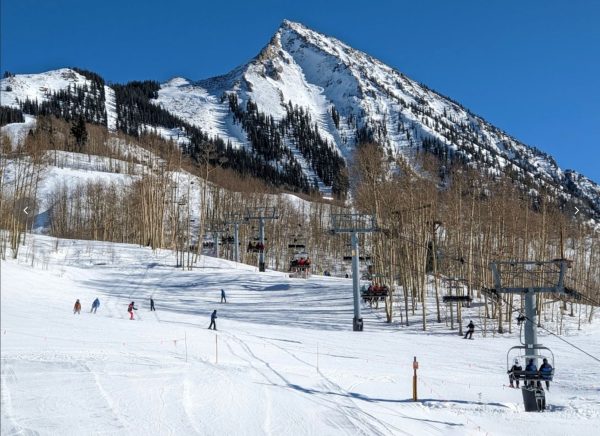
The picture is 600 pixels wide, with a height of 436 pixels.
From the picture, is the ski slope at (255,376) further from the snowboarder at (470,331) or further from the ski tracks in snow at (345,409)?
the snowboarder at (470,331)

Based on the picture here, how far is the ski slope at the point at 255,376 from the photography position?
1185cm

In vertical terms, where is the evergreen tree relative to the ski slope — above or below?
above

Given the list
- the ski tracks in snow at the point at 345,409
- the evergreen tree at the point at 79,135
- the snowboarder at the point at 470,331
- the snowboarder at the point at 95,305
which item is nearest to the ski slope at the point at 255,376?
the ski tracks in snow at the point at 345,409

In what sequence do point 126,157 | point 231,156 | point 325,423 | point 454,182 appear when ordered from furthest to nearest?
point 231,156 → point 126,157 → point 454,182 → point 325,423

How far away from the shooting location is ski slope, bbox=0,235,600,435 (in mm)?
11852

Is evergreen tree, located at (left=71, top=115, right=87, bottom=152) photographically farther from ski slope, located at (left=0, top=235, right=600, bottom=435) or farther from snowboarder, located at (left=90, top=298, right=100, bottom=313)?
snowboarder, located at (left=90, top=298, right=100, bottom=313)

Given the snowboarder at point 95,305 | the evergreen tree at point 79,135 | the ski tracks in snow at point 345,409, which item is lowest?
the ski tracks in snow at point 345,409

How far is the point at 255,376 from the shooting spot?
53.2 feet

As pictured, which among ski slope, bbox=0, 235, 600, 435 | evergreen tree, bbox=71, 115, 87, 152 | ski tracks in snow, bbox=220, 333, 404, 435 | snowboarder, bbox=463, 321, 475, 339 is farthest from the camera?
evergreen tree, bbox=71, 115, 87, 152

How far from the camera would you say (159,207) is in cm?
6269

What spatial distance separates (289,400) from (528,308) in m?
8.60

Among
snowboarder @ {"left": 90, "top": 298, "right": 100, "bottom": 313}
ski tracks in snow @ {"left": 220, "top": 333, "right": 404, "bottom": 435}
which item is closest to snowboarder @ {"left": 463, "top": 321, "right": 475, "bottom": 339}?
ski tracks in snow @ {"left": 220, "top": 333, "right": 404, "bottom": 435}

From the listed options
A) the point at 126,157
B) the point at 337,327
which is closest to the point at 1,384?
the point at 337,327

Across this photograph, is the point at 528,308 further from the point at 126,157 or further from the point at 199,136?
the point at 199,136
